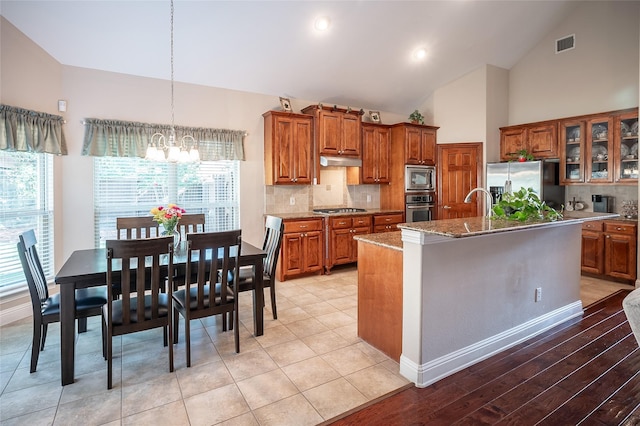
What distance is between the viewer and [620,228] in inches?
179

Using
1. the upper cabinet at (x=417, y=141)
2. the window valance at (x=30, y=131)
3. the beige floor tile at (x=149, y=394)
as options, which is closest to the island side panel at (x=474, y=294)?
the beige floor tile at (x=149, y=394)

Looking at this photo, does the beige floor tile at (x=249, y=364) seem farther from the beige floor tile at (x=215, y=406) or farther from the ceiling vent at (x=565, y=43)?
the ceiling vent at (x=565, y=43)

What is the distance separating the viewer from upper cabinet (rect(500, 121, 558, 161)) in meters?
5.33

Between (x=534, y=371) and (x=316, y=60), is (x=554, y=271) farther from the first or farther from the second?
(x=316, y=60)

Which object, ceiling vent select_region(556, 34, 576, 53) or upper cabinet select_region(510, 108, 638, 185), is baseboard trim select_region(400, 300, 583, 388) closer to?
upper cabinet select_region(510, 108, 638, 185)

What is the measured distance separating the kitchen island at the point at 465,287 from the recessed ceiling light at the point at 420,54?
10.7 feet

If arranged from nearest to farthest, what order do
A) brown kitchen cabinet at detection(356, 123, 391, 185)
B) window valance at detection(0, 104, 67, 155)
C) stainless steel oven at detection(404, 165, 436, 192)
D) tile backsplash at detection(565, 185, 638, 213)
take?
window valance at detection(0, 104, 67, 155), tile backsplash at detection(565, 185, 638, 213), brown kitchen cabinet at detection(356, 123, 391, 185), stainless steel oven at detection(404, 165, 436, 192)

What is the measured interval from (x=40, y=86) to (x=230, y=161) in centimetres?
222

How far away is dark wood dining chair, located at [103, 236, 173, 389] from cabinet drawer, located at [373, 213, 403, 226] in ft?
11.9

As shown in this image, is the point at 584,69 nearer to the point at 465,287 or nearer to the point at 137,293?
the point at 465,287

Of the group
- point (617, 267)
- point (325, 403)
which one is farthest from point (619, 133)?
point (325, 403)

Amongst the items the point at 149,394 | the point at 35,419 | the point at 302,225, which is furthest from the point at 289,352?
the point at 302,225

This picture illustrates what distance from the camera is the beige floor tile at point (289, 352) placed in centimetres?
268

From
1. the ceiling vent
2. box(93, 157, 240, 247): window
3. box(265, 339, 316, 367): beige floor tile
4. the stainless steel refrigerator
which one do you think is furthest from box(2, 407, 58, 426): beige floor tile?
the ceiling vent
